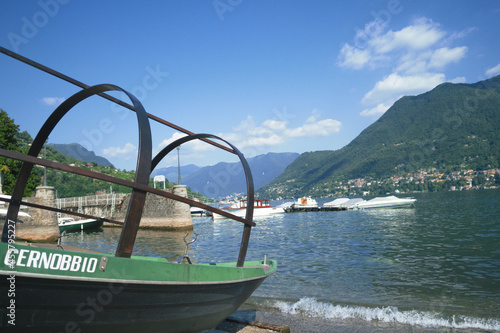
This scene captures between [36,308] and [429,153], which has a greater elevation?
[429,153]

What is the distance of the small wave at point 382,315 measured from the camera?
8.31m

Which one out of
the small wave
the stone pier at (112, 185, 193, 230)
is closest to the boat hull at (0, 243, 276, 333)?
the small wave

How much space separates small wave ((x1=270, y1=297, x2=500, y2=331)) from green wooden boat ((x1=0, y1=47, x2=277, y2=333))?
195 inches

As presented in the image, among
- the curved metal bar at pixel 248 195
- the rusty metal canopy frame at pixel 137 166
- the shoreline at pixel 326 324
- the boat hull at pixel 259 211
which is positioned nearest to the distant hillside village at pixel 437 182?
the boat hull at pixel 259 211

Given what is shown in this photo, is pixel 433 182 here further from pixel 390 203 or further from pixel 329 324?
pixel 329 324

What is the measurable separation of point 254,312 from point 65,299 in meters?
6.29

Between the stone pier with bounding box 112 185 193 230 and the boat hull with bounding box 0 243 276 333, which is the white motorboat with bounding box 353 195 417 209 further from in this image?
the boat hull with bounding box 0 243 276 333

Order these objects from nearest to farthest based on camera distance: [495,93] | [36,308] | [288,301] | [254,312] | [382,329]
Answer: [36,308], [382,329], [254,312], [288,301], [495,93]

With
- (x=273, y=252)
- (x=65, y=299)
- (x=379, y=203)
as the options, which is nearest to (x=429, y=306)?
(x=65, y=299)

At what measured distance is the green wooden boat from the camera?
359 cm

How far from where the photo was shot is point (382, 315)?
8.98 metres

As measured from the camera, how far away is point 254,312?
9164 mm

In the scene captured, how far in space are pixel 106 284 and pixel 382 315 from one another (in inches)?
309

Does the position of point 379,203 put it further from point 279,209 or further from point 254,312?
point 254,312
